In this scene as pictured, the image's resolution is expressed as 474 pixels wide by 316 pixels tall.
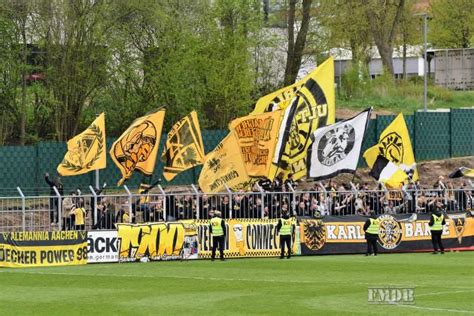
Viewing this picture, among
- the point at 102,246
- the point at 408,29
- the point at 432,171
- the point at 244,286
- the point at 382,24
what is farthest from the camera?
the point at 408,29

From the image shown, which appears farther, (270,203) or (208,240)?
(270,203)

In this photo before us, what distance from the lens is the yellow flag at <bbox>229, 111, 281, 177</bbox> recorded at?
1587 inches

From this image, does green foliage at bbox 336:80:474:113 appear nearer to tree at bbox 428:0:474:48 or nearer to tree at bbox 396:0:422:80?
tree at bbox 396:0:422:80

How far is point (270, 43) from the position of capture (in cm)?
6303

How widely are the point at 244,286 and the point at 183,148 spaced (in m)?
13.0

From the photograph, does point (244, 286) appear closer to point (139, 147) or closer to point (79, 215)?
point (79, 215)

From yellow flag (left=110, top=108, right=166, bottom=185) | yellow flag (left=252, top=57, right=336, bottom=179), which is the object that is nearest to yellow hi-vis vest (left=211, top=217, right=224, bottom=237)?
yellow flag (left=110, top=108, right=166, bottom=185)

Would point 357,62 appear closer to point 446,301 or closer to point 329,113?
point 329,113

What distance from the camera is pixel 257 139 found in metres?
40.7

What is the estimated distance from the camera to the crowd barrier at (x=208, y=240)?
118 feet

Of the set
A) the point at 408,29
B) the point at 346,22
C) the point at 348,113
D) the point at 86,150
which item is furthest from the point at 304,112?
the point at 408,29

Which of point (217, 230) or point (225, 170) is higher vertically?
point (225, 170)

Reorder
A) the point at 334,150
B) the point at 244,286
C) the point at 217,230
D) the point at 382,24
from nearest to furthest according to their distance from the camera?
the point at 244,286
the point at 217,230
the point at 334,150
the point at 382,24

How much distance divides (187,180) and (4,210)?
1303cm
